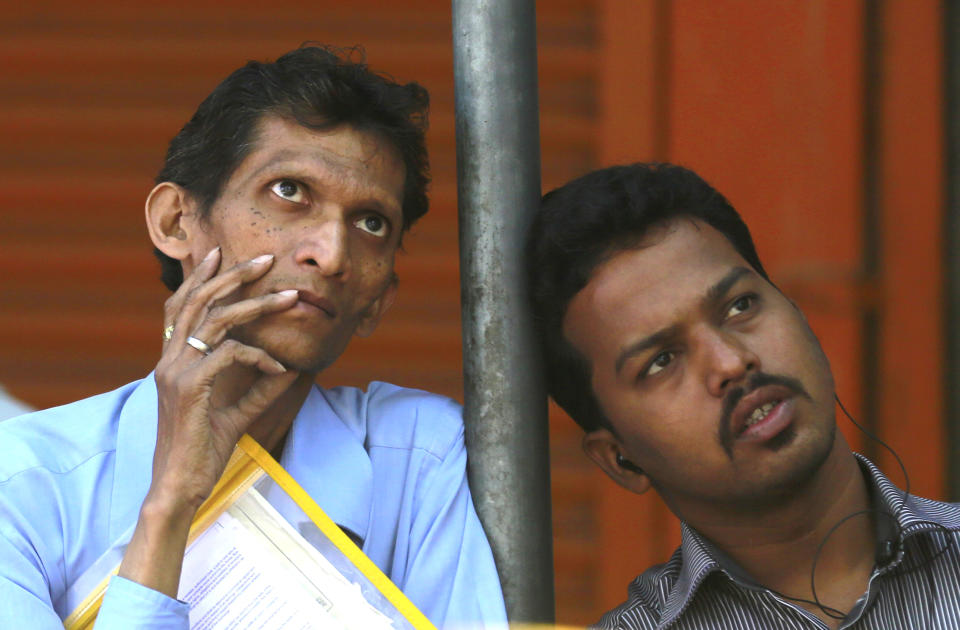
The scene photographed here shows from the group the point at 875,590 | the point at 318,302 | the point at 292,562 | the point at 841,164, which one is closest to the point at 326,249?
the point at 318,302

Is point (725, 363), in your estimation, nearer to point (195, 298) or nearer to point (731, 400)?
point (731, 400)

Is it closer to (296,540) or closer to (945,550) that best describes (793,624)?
(945,550)

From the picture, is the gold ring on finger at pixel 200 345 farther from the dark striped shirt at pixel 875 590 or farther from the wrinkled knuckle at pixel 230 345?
the dark striped shirt at pixel 875 590

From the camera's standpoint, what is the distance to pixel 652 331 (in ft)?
6.14

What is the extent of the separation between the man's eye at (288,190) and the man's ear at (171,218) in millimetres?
236

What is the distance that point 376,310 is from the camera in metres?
2.07

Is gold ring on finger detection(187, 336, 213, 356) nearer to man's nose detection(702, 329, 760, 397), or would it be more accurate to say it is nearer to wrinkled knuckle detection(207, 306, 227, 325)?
wrinkled knuckle detection(207, 306, 227, 325)

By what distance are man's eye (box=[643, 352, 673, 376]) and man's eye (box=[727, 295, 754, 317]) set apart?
142mm

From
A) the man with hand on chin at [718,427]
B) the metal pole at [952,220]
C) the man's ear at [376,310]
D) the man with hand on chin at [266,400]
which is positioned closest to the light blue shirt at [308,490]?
the man with hand on chin at [266,400]

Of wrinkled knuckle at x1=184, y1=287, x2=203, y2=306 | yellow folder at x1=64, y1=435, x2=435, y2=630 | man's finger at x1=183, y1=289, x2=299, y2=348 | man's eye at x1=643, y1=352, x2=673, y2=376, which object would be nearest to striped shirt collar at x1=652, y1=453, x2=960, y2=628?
man's eye at x1=643, y1=352, x2=673, y2=376

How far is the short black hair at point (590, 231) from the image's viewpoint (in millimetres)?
1920

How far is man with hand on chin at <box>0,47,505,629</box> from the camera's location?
161cm

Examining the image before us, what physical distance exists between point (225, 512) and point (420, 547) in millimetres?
380

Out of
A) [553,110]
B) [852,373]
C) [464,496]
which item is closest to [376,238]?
[464,496]
